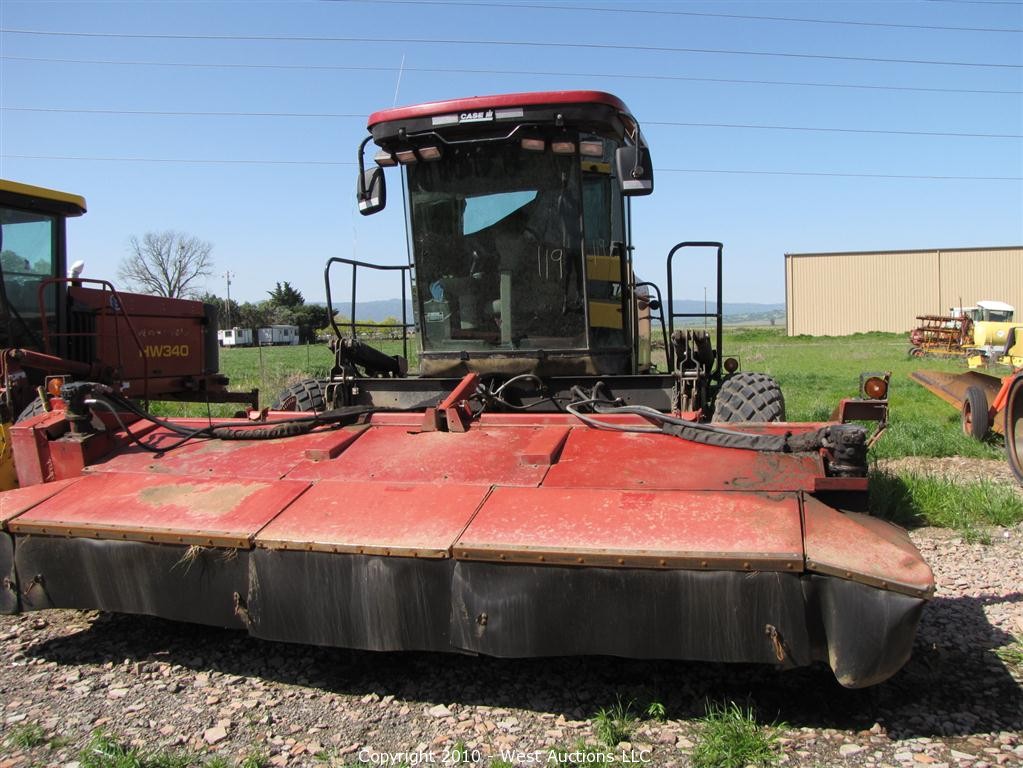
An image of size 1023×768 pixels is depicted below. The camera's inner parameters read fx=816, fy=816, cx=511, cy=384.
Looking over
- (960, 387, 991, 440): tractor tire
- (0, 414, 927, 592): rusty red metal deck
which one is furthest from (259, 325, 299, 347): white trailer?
(0, 414, 927, 592): rusty red metal deck

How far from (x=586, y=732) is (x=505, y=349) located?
8.43ft

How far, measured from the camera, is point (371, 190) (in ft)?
16.8

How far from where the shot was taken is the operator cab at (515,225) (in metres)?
4.73

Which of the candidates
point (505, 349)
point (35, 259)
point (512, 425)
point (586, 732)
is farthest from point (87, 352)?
point (586, 732)

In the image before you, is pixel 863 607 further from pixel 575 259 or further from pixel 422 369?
pixel 422 369

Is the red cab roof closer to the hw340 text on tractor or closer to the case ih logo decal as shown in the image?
the case ih logo decal

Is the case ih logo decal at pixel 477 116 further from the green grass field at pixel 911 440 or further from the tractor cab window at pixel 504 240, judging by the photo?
the green grass field at pixel 911 440

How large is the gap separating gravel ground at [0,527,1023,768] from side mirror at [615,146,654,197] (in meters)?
2.48

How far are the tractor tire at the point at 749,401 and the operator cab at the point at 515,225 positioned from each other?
0.75 metres

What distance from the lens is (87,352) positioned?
356 inches

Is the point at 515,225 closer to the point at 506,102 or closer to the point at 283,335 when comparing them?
the point at 506,102

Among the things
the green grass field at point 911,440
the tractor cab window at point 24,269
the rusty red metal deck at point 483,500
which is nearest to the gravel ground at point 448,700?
the rusty red metal deck at point 483,500

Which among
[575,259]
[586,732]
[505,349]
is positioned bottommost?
[586,732]

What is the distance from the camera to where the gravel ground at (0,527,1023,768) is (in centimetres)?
288
